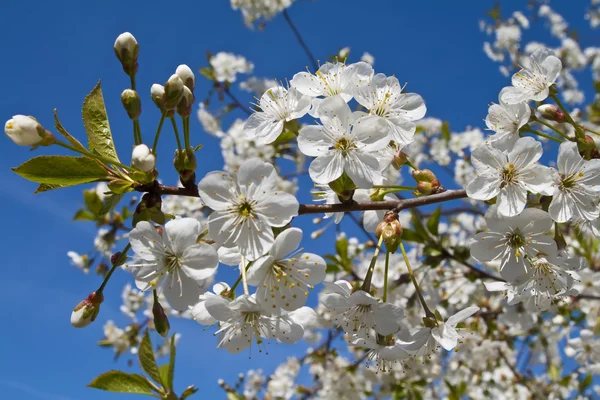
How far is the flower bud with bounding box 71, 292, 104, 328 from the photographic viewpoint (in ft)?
5.14

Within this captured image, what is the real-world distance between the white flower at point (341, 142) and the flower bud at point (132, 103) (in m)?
0.53

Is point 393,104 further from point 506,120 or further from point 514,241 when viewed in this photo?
point 514,241

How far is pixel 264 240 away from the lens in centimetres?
148

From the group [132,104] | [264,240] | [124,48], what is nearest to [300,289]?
[264,240]

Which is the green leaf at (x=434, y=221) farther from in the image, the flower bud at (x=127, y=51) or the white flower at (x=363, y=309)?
the flower bud at (x=127, y=51)

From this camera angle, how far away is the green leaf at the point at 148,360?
2.43 meters

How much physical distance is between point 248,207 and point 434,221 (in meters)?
1.87

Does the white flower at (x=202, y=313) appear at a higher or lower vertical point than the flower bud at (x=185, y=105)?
lower

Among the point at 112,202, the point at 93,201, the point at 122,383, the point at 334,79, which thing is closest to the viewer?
the point at 112,202

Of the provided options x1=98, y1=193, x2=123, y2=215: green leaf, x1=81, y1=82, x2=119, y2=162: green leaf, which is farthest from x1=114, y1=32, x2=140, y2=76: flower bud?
x1=98, y1=193, x2=123, y2=215: green leaf

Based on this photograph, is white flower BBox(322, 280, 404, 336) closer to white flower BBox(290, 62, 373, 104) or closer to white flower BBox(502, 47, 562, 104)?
white flower BBox(290, 62, 373, 104)

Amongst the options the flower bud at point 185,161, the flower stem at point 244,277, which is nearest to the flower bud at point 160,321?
the flower stem at point 244,277

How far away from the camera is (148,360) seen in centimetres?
244

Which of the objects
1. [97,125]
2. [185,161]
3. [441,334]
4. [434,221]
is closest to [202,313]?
[185,161]
